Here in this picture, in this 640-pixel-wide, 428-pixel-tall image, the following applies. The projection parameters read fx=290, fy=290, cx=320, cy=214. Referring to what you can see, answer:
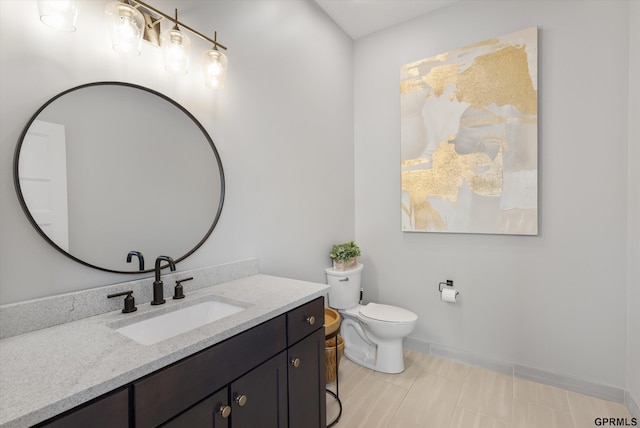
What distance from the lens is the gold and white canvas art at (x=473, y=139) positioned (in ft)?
6.86

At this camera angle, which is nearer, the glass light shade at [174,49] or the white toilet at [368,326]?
the glass light shade at [174,49]

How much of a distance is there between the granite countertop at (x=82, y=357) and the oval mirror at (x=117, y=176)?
0.29 metres

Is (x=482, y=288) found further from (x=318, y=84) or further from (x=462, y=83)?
(x=318, y=84)

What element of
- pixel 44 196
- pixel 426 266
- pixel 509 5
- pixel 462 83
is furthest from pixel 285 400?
pixel 509 5

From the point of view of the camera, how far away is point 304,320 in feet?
4.34

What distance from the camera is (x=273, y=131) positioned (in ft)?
6.57

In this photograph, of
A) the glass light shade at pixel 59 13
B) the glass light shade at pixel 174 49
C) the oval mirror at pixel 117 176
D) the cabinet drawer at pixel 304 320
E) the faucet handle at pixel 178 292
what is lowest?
the cabinet drawer at pixel 304 320

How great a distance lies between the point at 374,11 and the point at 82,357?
2.94 metres

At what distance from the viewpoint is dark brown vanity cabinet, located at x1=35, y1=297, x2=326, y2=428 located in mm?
733

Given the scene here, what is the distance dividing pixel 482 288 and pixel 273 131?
2021 mm

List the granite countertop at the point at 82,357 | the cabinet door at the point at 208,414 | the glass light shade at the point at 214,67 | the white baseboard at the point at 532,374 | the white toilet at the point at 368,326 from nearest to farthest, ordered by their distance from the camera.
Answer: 1. the granite countertop at the point at 82,357
2. the cabinet door at the point at 208,414
3. the glass light shade at the point at 214,67
4. the white baseboard at the point at 532,374
5. the white toilet at the point at 368,326

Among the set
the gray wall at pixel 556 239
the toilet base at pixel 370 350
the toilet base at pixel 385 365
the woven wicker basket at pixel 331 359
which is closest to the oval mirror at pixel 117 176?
the woven wicker basket at pixel 331 359

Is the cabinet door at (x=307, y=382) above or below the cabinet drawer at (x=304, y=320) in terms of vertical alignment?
below

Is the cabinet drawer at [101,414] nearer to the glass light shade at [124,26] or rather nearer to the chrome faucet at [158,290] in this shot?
the chrome faucet at [158,290]
